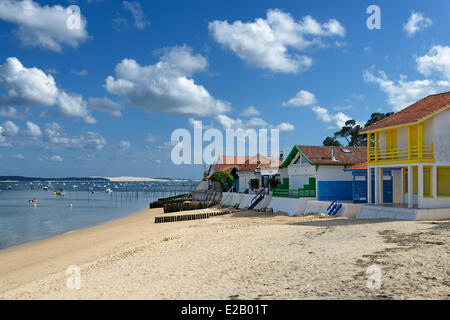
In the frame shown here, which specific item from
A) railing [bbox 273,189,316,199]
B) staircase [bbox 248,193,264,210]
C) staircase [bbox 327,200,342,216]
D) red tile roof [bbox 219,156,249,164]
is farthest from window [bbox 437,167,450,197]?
red tile roof [bbox 219,156,249,164]

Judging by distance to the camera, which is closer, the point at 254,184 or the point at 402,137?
the point at 402,137

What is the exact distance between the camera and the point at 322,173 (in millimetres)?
31328

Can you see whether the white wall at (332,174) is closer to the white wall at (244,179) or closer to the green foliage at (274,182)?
the green foliage at (274,182)

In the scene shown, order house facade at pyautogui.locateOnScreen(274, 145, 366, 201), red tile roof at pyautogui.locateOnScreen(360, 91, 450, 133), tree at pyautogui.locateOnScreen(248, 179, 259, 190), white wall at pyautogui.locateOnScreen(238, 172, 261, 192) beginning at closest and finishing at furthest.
A: red tile roof at pyautogui.locateOnScreen(360, 91, 450, 133) < house facade at pyautogui.locateOnScreen(274, 145, 366, 201) < tree at pyautogui.locateOnScreen(248, 179, 259, 190) < white wall at pyautogui.locateOnScreen(238, 172, 261, 192)

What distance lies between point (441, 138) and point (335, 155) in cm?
1201

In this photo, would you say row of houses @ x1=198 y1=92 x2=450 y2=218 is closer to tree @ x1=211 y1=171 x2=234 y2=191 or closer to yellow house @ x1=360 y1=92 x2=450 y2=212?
yellow house @ x1=360 y1=92 x2=450 y2=212

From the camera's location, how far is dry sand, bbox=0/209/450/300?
31.6 ft

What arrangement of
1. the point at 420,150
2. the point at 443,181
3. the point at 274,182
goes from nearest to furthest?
the point at 420,150
the point at 443,181
the point at 274,182

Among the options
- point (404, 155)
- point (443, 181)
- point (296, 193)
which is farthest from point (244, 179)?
point (443, 181)

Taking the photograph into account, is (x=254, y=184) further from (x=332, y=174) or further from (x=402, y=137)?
(x=402, y=137)
